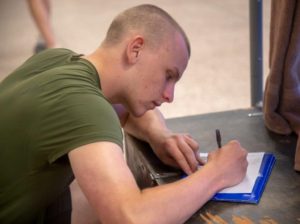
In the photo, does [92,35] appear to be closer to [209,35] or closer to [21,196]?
[209,35]

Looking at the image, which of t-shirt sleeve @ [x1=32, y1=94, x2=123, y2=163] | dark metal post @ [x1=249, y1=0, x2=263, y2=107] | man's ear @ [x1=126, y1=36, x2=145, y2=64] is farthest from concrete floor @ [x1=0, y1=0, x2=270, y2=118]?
t-shirt sleeve @ [x1=32, y1=94, x2=123, y2=163]

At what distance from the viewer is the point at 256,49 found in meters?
1.59

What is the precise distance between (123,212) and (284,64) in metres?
0.69

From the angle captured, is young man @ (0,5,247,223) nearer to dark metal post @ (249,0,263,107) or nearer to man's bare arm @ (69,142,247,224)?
man's bare arm @ (69,142,247,224)

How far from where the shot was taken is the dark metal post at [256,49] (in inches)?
60.5

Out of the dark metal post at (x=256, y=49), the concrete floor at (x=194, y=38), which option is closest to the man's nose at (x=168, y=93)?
the dark metal post at (x=256, y=49)

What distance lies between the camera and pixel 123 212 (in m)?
0.77

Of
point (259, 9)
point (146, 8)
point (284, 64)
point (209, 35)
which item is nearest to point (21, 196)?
point (146, 8)

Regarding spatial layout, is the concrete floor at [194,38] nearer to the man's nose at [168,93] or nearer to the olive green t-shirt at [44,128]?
the man's nose at [168,93]

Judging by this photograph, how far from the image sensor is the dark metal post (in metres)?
1.54

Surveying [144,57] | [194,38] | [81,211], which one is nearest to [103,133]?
[144,57]

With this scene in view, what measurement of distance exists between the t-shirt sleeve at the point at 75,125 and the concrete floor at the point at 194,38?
61.4 inches

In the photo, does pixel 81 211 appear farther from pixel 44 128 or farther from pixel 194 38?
pixel 194 38

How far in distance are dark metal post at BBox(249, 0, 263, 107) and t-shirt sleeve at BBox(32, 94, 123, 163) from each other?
34.2 inches
